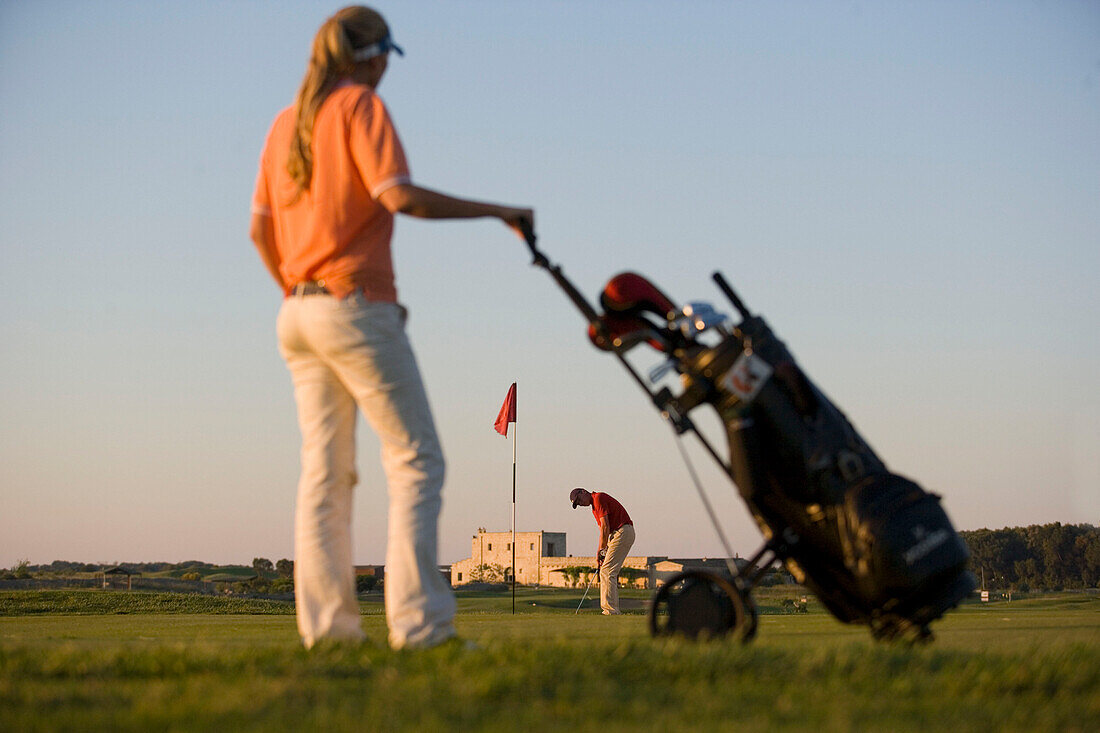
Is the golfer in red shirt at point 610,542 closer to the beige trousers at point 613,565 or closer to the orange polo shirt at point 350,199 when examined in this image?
the beige trousers at point 613,565

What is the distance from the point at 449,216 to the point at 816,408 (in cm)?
177

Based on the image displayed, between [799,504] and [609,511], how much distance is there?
42.9 feet

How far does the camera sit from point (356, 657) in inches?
150

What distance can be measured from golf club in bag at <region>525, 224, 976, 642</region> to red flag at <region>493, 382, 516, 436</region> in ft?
69.4

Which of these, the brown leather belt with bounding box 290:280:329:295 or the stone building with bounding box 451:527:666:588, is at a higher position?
the brown leather belt with bounding box 290:280:329:295

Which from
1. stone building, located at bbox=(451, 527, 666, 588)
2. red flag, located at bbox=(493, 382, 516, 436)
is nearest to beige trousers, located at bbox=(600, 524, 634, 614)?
red flag, located at bbox=(493, 382, 516, 436)

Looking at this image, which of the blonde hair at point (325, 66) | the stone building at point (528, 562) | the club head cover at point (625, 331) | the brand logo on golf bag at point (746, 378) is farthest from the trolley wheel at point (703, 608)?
the stone building at point (528, 562)

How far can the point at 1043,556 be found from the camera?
47062 mm

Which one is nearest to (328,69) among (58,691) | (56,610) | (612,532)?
(58,691)

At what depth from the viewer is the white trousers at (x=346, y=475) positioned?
4574 millimetres

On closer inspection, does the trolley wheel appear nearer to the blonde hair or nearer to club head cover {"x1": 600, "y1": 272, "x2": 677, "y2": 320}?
club head cover {"x1": 600, "y1": 272, "x2": 677, "y2": 320}

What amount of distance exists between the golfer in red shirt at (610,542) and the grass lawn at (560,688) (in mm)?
13168

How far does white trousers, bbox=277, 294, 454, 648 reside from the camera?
4574 mm

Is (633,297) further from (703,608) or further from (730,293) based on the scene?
(703,608)
